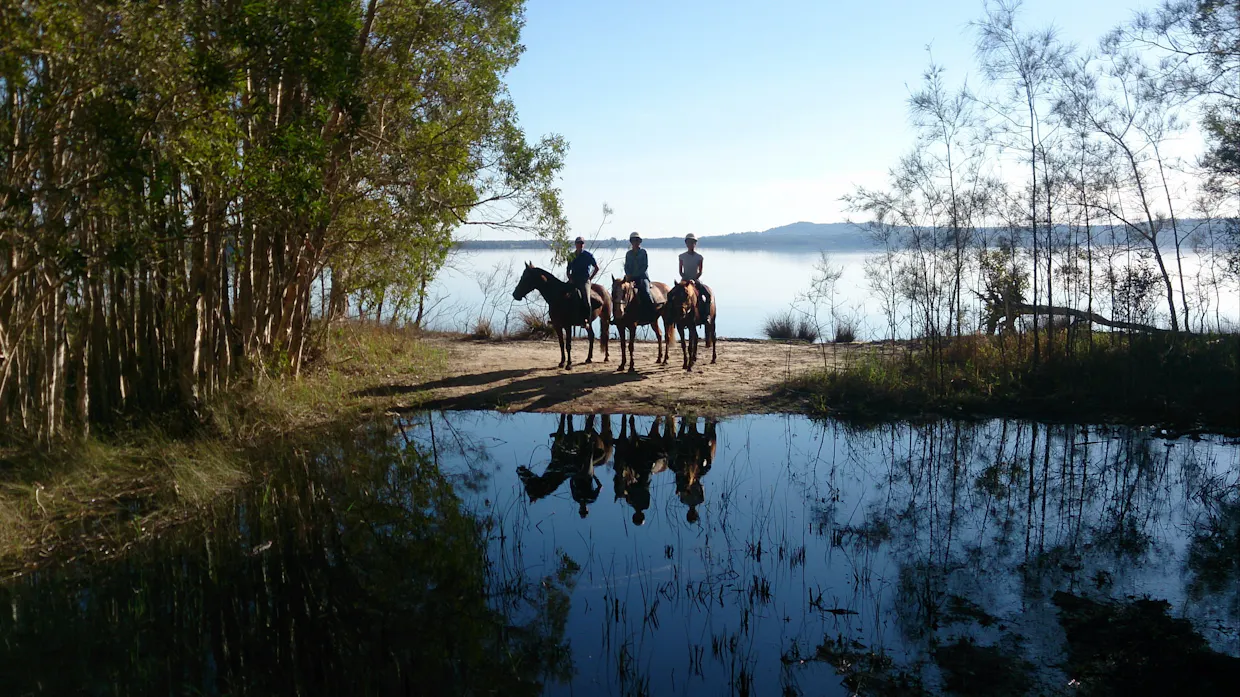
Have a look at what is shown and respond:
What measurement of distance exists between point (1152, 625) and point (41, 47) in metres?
7.69

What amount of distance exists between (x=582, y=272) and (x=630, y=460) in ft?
18.1

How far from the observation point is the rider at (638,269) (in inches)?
Answer: 548

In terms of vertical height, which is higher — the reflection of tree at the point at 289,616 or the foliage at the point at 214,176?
the foliage at the point at 214,176

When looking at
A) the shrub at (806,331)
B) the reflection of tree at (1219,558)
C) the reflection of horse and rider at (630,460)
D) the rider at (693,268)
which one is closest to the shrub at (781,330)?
the shrub at (806,331)

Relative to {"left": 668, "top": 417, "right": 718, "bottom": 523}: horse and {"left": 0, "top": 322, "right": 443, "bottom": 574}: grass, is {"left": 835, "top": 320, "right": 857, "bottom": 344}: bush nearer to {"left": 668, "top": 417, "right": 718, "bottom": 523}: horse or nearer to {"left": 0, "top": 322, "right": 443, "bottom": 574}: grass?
{"left": 668, "top": 417, "right": 718, "bottom": 523}: horse

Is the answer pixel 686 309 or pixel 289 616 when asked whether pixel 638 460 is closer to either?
pixel 289 616

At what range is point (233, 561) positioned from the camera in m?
5.98

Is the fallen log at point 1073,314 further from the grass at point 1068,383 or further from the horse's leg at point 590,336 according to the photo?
the horse's leg at point 590,336

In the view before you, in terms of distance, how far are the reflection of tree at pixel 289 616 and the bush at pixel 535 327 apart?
12242 millimetres

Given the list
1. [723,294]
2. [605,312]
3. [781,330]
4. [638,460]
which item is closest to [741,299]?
[723,294]

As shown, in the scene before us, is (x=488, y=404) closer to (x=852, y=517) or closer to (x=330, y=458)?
(x=330, y=458)

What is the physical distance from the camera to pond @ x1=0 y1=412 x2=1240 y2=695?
180 inches

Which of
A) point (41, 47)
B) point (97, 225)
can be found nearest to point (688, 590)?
point (41, 47)

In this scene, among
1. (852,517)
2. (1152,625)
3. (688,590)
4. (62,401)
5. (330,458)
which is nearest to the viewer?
(1152,625)
